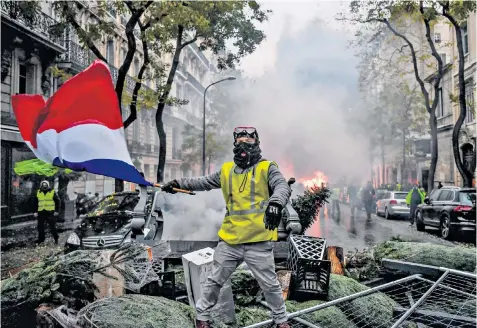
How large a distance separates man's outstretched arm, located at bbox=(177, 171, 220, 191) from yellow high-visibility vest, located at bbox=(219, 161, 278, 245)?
0.82 feet

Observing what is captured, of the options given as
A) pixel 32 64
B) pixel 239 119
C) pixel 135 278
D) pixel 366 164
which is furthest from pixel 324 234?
pixel 366 164

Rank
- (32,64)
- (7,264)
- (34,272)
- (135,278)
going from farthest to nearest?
(32,64) < (7,264) < (34,272) < (135,278)

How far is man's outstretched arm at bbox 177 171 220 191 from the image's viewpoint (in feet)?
12.8

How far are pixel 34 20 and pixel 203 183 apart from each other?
1755cm

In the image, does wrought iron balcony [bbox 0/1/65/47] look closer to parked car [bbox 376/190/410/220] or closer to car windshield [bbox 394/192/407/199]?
parked car [bbox 376/190/410/220]

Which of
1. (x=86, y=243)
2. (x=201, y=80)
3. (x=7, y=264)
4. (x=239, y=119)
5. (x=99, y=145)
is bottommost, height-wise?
(x=7, y=264)

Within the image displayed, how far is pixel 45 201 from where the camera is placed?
37.8 feet

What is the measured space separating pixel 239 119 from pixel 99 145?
1083 inches

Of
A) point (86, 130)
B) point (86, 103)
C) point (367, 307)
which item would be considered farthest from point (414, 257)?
point (86, 103)

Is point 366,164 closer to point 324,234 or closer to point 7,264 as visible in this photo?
point 324,234

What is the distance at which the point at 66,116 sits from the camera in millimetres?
4816

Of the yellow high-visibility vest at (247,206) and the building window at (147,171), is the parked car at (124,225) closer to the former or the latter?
the yellow high-visibility vest at (247,206)

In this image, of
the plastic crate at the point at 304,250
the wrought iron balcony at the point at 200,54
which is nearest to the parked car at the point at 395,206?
the plastic crate at the point at 304,250

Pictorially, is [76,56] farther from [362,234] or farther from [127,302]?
[127,302]
